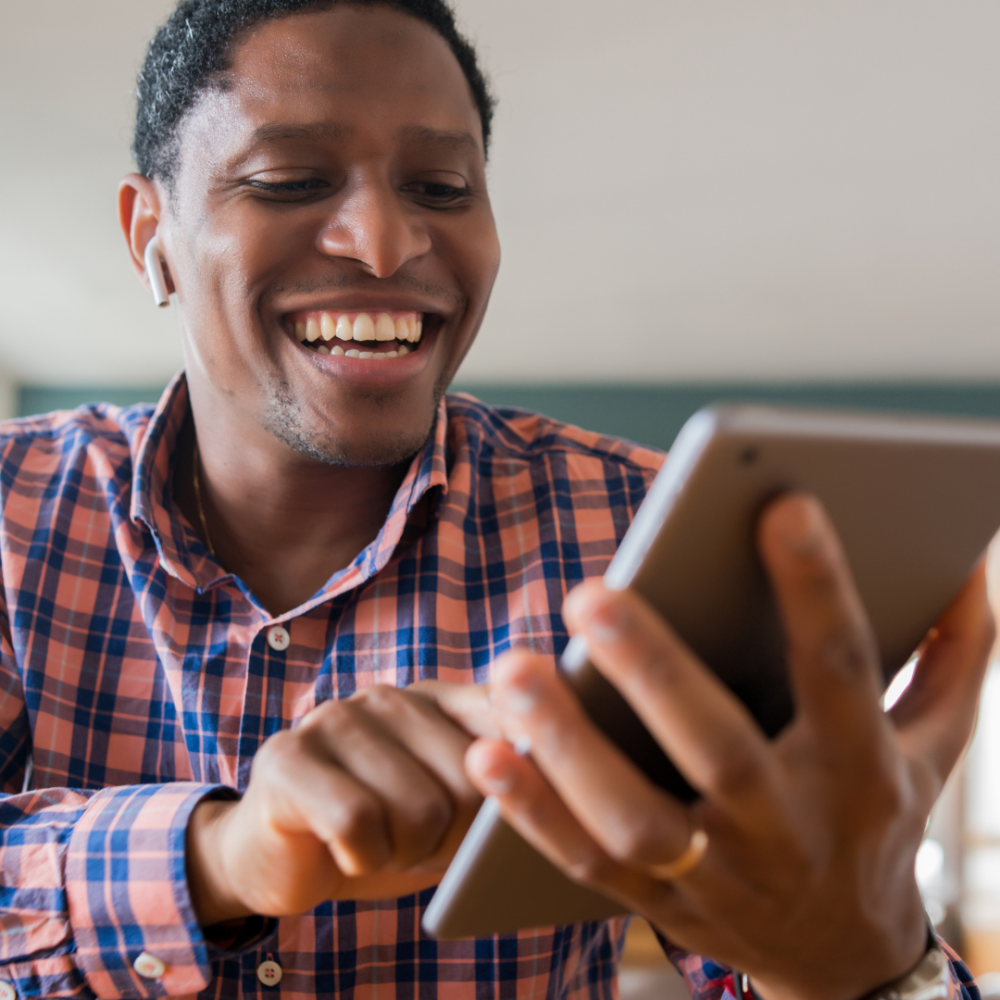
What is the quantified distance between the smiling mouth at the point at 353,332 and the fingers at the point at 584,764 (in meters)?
0.71

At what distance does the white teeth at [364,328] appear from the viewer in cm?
104

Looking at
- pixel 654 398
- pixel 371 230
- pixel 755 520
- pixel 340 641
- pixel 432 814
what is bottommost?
pixel 654 398

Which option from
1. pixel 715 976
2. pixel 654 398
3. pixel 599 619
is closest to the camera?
pixel 599 619

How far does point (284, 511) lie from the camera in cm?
116

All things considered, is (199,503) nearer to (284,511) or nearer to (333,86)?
(284,511)

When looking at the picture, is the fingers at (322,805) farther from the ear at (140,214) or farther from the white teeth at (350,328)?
the ear at (140,214)

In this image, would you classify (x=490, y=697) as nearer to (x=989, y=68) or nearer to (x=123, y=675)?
(x=123, y=675)

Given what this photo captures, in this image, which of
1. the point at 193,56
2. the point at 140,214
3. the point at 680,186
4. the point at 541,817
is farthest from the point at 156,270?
the point at 680,186

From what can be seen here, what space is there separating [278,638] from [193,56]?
730mm

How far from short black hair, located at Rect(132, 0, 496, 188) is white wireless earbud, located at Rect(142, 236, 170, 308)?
88 mm

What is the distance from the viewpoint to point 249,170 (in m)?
0.99

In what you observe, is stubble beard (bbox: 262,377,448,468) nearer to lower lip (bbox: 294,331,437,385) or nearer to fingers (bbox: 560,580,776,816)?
lower lip (bbox: 294,331,437,385)

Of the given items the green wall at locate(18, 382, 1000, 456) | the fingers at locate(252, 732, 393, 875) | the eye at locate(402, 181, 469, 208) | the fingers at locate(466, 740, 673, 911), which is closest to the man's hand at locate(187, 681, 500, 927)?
the fingers at locate(252, 732, 393, 875)

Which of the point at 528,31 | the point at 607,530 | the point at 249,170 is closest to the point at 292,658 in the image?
the point at 607,530
